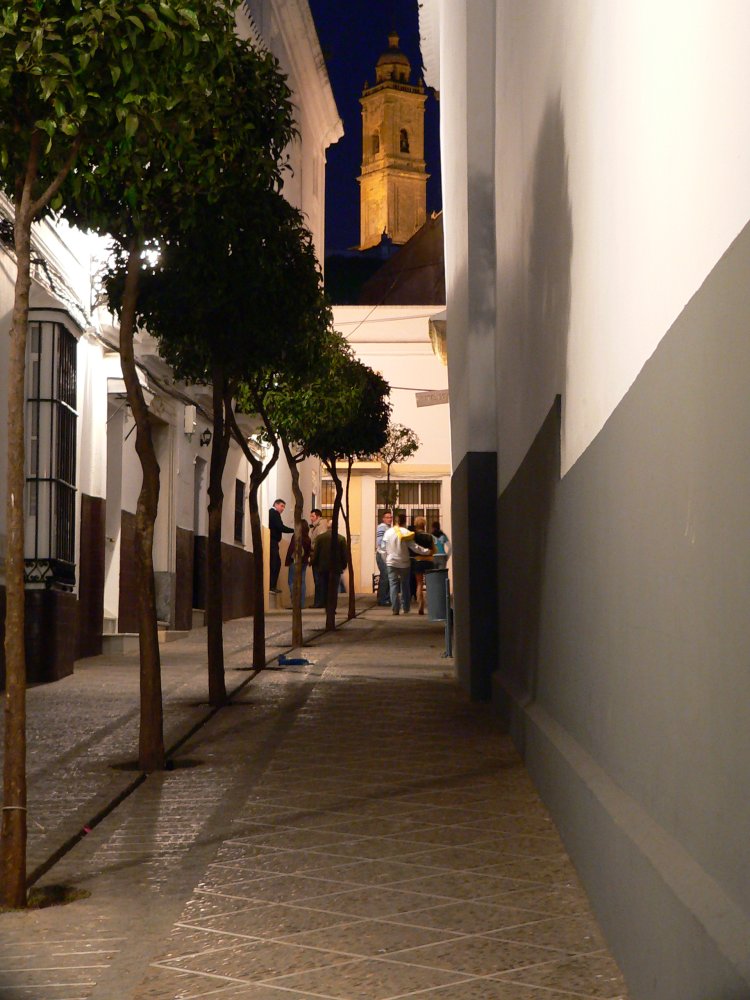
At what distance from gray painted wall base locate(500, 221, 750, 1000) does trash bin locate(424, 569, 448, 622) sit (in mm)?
11404

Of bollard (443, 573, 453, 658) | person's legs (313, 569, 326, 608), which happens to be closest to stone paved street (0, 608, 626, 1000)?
bollard (443, 573, 453, 658)

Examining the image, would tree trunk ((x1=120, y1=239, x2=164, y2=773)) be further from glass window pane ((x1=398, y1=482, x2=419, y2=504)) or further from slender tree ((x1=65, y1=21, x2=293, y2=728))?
glass window pane ((x1=398, y1=482, x2=419, y2=504))

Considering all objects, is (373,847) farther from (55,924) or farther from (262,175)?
(262,175)

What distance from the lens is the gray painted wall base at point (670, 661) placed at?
2.94 metres

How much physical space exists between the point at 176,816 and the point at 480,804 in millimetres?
1481

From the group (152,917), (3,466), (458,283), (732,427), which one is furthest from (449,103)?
(732,427)

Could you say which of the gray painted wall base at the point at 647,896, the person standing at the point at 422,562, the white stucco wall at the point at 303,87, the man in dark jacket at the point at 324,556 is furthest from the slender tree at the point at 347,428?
the gray painted wall base at the point at 647,896

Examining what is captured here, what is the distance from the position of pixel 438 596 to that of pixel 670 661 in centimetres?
1458

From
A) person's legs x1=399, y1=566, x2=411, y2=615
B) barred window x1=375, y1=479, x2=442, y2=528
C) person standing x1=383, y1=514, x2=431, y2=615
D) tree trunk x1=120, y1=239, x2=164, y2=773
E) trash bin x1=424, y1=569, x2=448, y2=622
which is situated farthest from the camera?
barred window x1=375, y1=479, x2=442, y2=528

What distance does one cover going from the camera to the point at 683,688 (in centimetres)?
354

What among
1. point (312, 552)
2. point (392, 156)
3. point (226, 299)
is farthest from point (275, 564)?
point (392, 156)

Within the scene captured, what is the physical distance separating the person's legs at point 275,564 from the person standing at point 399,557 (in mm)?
3173

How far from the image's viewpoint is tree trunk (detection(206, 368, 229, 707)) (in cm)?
1113

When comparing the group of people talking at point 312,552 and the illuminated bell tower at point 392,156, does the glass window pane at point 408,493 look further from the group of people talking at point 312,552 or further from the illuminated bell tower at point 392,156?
the illuminated bell tower at point 392,156
